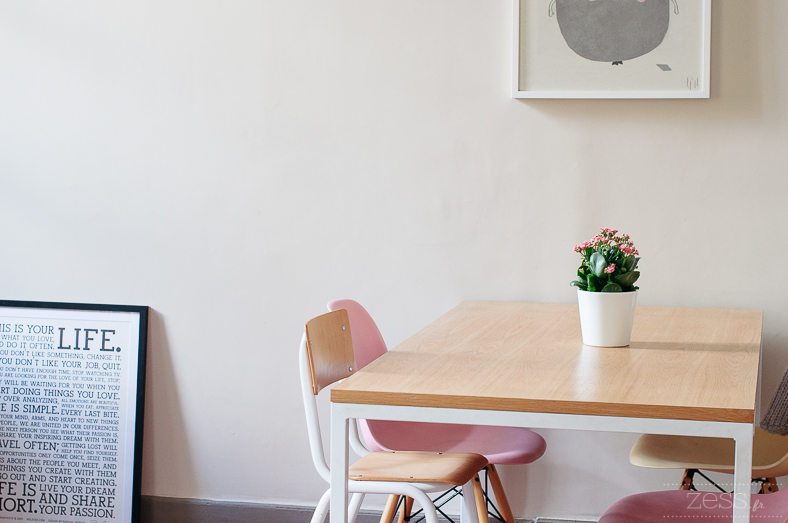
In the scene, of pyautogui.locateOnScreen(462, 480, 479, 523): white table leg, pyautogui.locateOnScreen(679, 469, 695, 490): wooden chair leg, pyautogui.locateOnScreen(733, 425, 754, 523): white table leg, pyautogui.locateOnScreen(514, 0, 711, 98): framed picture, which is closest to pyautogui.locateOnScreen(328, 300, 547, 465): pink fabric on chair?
pyautogui.locateOnScreen(462, 480, 479, 523): white table leg

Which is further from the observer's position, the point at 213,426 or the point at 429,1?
the point at 213,426

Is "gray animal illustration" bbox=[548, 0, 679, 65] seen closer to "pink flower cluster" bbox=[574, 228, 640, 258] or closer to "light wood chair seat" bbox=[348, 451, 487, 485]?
"pink flower cluster" bbox=[574, 228, 640, 258]

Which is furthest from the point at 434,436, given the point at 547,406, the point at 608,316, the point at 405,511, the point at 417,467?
the point at 547,406

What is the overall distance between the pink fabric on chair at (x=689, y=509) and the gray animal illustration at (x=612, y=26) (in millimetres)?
1299

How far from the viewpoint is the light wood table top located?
111 centimetres

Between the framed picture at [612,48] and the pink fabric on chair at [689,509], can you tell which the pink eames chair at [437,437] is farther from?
the framed picture at [612,48]

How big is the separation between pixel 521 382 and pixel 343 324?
560 mm

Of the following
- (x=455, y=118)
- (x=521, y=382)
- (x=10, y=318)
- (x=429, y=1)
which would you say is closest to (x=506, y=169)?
(x=455, y=118)

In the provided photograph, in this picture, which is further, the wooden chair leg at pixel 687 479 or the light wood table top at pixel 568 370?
the wooden chair leg at pixel 687 479

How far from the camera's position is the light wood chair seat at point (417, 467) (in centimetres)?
142

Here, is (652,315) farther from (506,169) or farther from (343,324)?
(343,324)

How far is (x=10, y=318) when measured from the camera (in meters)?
2.51

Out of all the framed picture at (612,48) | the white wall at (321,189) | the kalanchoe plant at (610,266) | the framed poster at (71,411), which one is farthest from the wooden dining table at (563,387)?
the framed poster at (71,411)

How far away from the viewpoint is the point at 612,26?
217 centimetres
